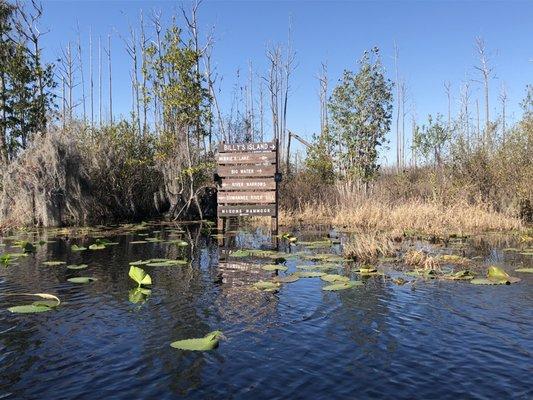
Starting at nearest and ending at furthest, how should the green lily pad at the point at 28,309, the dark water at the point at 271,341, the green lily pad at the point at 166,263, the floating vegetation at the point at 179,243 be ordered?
the dark water at the point at 271,341 < the green lily pad at the point at 28,309 < the green lily pad at the point at 166,263 < the floating vegetation at the point at 179,243

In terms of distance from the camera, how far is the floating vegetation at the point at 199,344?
417 centimetres

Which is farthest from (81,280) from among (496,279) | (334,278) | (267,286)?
(496,279)

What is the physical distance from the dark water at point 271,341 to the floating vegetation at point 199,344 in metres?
0.08

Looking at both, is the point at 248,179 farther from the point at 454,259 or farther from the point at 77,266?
the point at 454,259

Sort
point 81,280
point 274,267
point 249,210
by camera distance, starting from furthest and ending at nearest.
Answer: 1. point 249,210
2. point 274,267
3. point 81,280

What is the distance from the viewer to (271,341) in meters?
4.50

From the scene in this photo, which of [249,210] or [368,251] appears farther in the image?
[249,210]

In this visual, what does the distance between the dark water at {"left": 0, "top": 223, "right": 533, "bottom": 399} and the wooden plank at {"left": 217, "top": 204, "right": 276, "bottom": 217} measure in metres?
7.02

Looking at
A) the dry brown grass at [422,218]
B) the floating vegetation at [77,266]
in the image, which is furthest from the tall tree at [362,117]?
the floating vegetation at [77,266]

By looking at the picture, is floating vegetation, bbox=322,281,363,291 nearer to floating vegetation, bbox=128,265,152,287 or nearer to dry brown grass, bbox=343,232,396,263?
dry brown grass, bbox=343,232,396,263

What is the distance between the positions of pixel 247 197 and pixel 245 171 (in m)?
0.80

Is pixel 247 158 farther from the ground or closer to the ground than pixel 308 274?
farther from the ground

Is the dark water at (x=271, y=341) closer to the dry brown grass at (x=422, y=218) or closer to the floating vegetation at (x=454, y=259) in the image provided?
the floating vegetation at (x=454, y=259)

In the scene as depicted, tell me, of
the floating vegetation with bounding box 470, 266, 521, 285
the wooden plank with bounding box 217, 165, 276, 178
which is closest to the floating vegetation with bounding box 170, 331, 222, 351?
the floating vegetation with bounding box 470, 266, 521, 285
